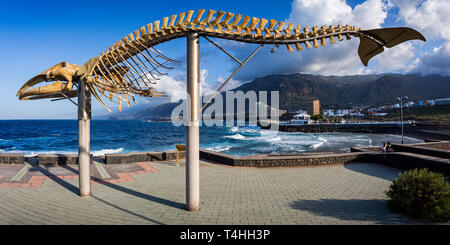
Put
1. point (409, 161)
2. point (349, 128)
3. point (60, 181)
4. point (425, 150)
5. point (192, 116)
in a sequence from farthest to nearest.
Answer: point (349, 128)
point (425, 150)
point (409, 161)
point (60, 181)
point (192, 116)

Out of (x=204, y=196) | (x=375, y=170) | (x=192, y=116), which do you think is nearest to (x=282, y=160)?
(x=375, y=170)

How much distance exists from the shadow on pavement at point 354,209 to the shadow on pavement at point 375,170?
4.03 metres

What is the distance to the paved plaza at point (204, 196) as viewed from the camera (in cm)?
529

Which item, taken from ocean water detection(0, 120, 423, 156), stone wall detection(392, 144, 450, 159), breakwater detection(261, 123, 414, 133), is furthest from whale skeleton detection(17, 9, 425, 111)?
breakwater detection(261, 123, 414, 133)

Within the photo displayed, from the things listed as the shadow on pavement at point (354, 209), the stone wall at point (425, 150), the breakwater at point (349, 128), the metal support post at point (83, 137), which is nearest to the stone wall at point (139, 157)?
the metal support post at point (83, 137)

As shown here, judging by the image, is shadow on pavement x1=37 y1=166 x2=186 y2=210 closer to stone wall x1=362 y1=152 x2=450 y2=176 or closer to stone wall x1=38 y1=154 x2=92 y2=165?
stone wall x1=38 y1=154 x2=92 y2=165

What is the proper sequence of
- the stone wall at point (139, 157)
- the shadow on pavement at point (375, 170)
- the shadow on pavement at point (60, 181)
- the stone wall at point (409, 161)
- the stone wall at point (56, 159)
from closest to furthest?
the shadow on pavement at point (60, 181), the stone wall at point (409, 161), the shadow on pavement at point (375, 170), the stone wall at point (56, 159), the stone wall at point (139, 157)

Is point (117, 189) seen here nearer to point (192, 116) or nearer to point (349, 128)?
point (192, 116)

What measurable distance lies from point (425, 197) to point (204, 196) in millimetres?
5657

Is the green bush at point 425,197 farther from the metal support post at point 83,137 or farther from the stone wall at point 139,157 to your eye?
the stone wall at point 139,157

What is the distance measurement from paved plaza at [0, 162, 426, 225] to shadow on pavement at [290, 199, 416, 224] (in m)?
0.02

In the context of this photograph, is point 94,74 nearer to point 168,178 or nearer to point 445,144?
point 168,178

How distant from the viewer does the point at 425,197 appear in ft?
16.5

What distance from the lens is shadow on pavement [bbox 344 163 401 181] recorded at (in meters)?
9.81
